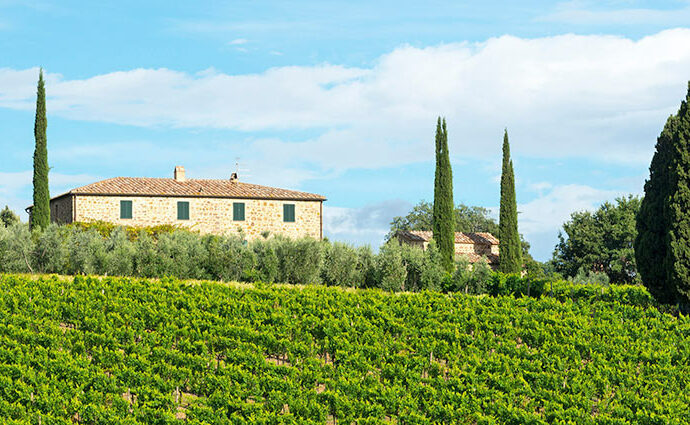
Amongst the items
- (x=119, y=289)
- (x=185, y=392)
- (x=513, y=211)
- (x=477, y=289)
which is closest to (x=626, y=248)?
(x=513, y=211)

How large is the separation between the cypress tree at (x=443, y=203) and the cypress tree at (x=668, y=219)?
13.8 metres

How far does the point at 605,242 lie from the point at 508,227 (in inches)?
417

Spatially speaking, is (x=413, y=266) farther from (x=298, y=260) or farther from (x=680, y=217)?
(x=680, y=217)

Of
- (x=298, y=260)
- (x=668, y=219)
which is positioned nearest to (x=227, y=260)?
(x=298, y=260)

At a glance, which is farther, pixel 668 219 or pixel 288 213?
pixel 288 213

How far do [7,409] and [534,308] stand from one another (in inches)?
582

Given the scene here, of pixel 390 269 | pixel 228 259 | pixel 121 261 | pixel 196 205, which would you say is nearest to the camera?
pixel 121 261

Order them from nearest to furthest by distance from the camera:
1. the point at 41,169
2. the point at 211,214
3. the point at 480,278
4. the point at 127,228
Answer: the point at 480,278
the point at 41,169
the point at 127,228
the point at 211,214

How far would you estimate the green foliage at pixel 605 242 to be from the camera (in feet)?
151

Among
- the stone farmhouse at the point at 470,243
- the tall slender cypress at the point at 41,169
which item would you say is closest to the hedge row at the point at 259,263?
the tall slender cypress at the point at 41,169

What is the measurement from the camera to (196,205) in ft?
120

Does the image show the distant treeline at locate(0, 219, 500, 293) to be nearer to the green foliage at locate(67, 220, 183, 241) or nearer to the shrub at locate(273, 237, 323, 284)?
the shrub at locate(273, 237, 323, 284)

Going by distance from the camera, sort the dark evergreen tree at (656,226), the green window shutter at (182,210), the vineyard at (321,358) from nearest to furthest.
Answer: the vineyard at (321,358)
the dark evergreen tree at (656,226)
the green window shutter at (182,210)

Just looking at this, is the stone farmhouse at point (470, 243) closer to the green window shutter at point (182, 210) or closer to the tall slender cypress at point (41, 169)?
the green window shutter at point (182, 210)
